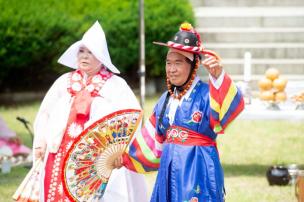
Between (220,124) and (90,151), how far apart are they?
1026mm

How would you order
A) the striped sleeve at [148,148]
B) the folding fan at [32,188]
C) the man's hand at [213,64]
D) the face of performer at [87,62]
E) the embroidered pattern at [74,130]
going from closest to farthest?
the man's hand at [213,64] → the striped sleeve at [148,148] → the embroidered pattern at [74,130] → the face of performer at [87,62] → the folding fan at [32,188]

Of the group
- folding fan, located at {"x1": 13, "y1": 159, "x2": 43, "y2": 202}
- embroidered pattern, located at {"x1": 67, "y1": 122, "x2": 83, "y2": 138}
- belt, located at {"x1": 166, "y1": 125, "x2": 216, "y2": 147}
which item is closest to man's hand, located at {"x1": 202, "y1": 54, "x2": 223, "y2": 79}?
belt, located at {"x1": 166, "y1": 125, "x2": 216, "y2": 147}

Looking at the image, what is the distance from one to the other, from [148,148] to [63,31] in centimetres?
957

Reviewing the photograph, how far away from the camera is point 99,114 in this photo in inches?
272

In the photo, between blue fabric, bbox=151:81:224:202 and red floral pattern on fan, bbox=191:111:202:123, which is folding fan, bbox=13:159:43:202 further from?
red floral pattern on fan, bbox=191:111:202:123

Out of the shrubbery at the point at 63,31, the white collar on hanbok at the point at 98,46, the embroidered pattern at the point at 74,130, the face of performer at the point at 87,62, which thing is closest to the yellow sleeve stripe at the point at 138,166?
the embroidered pattern at the point at 74,130

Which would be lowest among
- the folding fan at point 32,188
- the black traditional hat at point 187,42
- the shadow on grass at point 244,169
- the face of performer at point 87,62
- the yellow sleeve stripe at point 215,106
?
the shadow on grass at point 244,169

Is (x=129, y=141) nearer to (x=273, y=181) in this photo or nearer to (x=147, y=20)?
(x=273, y=181)

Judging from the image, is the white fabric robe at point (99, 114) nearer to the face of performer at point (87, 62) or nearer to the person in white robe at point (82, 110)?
the person in white robe at point (82, 110)

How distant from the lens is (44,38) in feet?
49.6

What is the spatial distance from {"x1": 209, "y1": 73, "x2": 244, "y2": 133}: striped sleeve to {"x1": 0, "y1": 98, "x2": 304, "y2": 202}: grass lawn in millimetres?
3081

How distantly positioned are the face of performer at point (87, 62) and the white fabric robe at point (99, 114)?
0.45 feet

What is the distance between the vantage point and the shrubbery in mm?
14961

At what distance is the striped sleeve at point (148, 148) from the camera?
6043 mm
